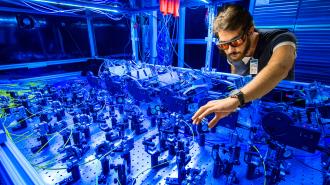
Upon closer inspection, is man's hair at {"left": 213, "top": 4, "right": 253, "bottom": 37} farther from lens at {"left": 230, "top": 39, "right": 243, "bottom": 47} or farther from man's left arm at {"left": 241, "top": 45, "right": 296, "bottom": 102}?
man's left arm at {"left": 241, "top": 45, "right": 296, "bottom": 102}

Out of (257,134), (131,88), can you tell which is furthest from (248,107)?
(131,88)

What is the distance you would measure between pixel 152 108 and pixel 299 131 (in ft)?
4.17

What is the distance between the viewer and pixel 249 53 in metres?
1.11

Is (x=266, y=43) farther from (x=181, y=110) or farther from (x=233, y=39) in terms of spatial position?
(x=181, y=110)

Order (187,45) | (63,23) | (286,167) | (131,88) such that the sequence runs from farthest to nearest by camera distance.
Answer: (187,45)
(63,23)
(131,88)
(286,167)

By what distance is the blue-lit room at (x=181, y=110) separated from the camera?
92cm

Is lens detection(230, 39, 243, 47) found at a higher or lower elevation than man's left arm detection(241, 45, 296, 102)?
higher

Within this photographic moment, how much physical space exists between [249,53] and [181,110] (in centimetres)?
79

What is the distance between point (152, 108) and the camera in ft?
6.07

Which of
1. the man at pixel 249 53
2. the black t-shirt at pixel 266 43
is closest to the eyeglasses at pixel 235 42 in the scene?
the man at pixel 249 53

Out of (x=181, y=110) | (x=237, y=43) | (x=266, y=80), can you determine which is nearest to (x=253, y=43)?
(x=237, y=43)

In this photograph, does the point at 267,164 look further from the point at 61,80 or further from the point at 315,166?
the point at 61,80

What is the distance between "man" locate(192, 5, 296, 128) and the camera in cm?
63

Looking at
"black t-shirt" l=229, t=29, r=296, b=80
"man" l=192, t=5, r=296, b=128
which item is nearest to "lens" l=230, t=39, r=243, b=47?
"man" l=192, t=5, r=296, b=128
